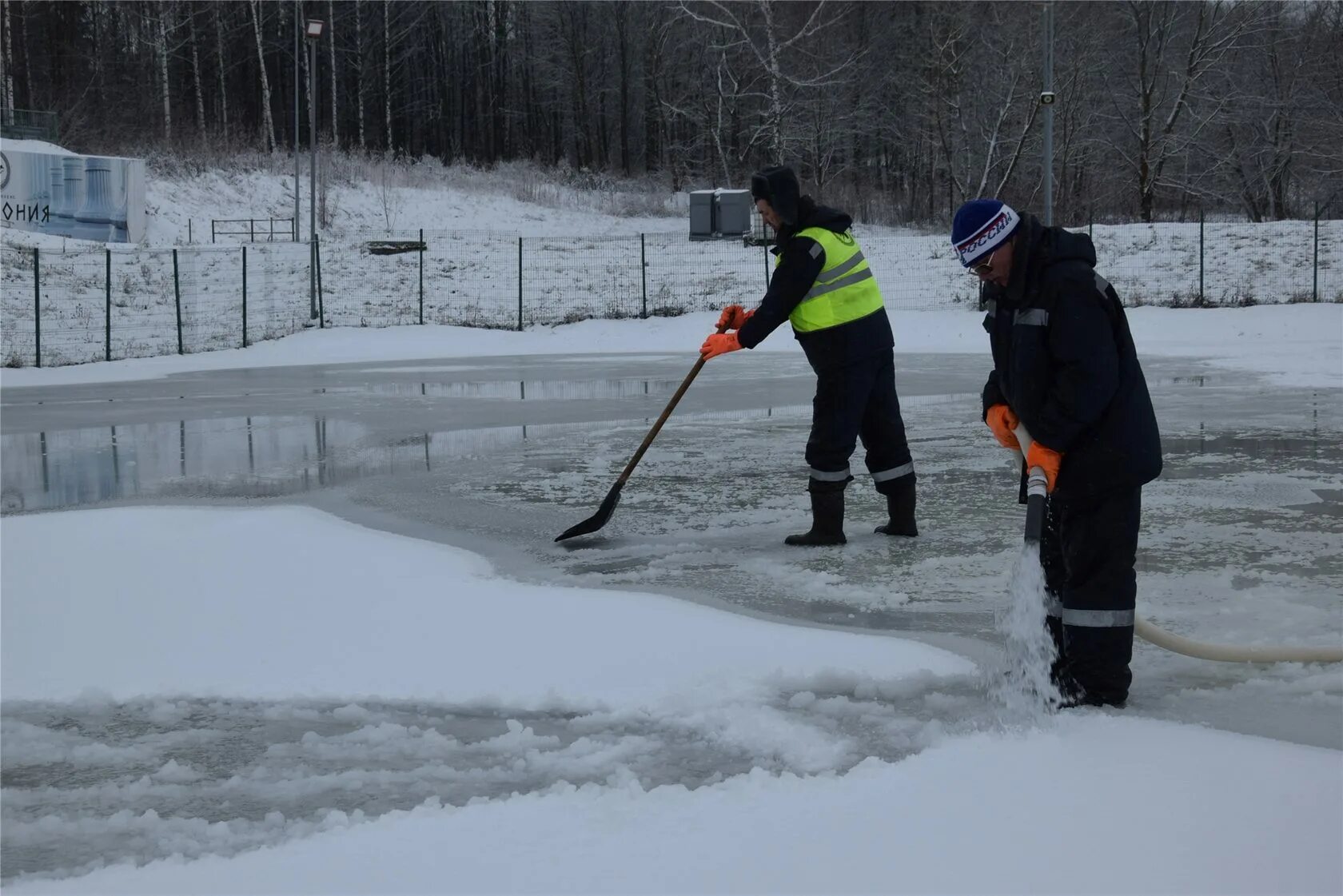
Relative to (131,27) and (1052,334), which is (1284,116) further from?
(131,27)

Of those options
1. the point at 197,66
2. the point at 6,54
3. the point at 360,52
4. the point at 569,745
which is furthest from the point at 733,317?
the point at 360,52

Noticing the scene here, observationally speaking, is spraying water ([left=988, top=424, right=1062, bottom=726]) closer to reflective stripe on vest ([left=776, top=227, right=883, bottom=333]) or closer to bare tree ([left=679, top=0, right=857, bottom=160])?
reflective stripe on vest ([left=776, top=227, right=883, bottom=333])

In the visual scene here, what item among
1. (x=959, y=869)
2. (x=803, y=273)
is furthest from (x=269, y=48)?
(x=959, y=869)

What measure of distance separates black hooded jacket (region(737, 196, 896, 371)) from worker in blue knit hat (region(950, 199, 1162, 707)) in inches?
89.8

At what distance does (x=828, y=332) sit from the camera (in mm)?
6645

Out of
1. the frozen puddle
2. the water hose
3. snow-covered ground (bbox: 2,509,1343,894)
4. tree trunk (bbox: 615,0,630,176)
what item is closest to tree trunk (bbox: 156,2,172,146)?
tree trunk (bbox: 615,0,630,176)

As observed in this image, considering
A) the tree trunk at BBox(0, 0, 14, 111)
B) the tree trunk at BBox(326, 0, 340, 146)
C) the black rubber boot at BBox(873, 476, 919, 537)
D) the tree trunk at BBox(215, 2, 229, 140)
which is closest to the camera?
the black rubber boot at BBox(873, 476, 919, 537)

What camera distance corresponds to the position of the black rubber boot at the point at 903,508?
686cm

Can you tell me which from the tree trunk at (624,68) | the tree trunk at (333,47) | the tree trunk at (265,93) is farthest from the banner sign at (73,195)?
the tree trunk at (624,68)

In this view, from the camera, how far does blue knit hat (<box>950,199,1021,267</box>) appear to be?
407 cm

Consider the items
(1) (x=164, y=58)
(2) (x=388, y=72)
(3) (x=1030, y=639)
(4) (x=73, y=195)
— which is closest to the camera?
(3) (x=1030, y=639)

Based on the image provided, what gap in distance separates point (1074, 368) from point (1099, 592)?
2.34 feet

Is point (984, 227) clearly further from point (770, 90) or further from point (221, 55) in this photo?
point (221, 55)

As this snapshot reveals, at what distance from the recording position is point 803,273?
257 inches
